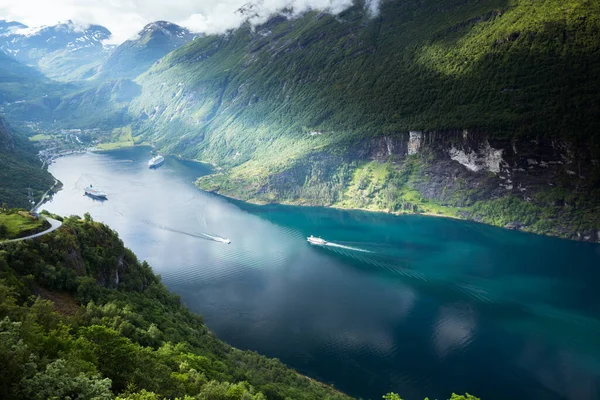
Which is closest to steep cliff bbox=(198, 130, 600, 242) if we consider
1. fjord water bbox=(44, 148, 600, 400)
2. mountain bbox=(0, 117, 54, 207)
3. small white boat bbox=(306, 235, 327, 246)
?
fjord water bbox=(44, 148, 600, 400)

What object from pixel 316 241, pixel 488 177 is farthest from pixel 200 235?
pixel 488 177

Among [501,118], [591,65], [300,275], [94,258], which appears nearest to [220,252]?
[300,275]

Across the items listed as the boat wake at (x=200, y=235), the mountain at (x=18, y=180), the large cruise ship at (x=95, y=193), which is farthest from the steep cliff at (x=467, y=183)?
the mountain at (x=18, y=180)

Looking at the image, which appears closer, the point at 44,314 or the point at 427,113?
the point at 44,314

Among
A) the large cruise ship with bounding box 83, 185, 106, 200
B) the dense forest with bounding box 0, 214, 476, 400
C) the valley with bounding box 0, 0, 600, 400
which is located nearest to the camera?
the dense forest with bounding box 0, 214, 476, 400

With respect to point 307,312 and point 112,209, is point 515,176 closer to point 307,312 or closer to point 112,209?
point 307,312

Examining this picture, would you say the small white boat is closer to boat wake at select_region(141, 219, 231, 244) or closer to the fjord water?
the fjord water
